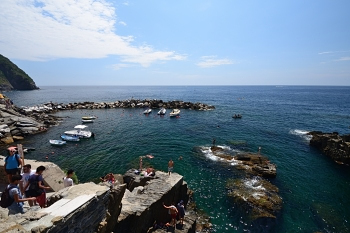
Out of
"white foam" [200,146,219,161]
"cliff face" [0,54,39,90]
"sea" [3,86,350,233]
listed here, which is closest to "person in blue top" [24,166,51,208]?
"sea" [3,86,350,233]

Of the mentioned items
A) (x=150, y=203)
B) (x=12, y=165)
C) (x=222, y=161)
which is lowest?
(x=222, y=161)

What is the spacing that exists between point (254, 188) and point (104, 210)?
1756cm

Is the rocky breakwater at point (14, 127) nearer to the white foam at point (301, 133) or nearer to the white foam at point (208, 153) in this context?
the white foam at point (208, 153)

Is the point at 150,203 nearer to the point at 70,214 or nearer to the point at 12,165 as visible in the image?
the point at 70,214

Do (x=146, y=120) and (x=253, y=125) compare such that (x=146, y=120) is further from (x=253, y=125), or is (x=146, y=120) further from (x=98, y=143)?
(x=253, y=125)

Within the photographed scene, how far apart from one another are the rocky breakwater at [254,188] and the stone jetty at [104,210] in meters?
4.86

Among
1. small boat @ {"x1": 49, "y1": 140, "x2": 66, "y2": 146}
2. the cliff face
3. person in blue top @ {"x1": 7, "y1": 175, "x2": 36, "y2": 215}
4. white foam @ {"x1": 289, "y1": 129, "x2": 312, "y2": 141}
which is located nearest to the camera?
person in blue top @ {"x1": 7, "y1": 175, "x2": 36, "y2": 215}

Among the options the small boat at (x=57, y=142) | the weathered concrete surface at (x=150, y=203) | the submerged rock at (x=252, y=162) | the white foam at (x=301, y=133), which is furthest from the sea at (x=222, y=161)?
the weathered concrete surface at (x=150, y=203)

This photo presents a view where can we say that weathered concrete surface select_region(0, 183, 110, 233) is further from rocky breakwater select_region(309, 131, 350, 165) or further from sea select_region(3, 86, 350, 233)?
rocky breakwater select_region(309, 131, 350, 165)

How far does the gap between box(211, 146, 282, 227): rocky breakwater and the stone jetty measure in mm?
4864

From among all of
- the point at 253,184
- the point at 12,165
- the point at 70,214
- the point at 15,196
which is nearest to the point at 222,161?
the point at 253,184

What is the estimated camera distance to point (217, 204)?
62.5ft

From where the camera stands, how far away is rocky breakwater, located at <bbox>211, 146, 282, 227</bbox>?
58.4ft

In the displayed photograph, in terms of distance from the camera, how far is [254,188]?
21406 mm
